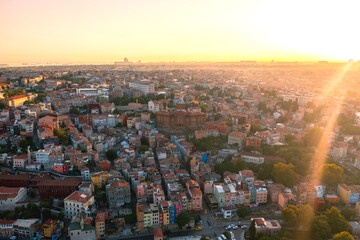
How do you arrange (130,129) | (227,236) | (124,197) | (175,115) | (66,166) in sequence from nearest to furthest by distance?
(227,236) < (124,197) < (66,166) < (130,129) < (175,115)

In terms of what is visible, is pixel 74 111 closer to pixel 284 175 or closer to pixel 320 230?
pixel 284 175

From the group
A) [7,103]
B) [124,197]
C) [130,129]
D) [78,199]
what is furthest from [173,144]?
[7,103]

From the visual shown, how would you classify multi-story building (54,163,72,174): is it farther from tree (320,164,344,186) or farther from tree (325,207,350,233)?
tree (320,164,344,186)

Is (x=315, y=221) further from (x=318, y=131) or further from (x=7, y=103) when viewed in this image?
(x=7, y=103)

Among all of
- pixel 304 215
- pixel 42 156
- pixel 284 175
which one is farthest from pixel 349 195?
pixel 42 156

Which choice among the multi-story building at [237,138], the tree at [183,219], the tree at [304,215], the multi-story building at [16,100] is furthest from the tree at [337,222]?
the multi-story building at [16,100]

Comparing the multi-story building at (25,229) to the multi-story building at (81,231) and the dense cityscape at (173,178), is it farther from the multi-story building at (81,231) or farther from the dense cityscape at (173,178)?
the multi-story building at (81,231)
